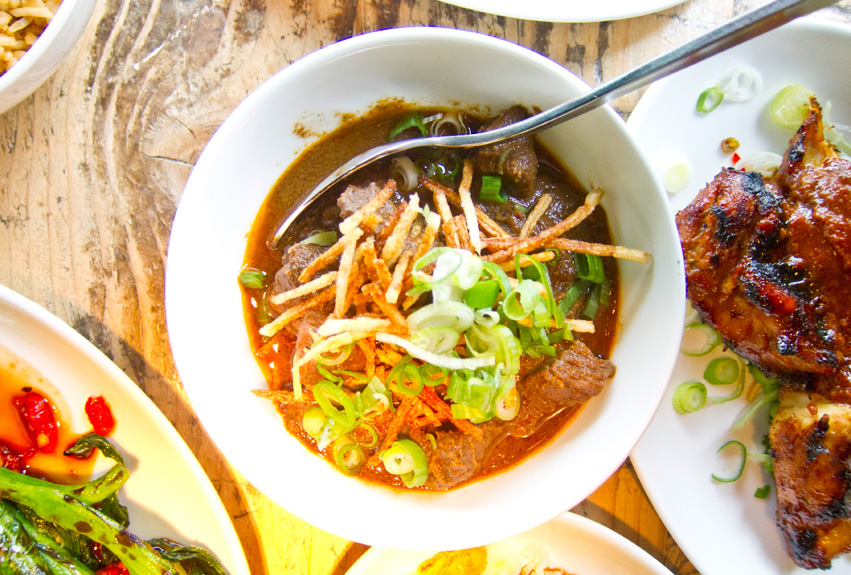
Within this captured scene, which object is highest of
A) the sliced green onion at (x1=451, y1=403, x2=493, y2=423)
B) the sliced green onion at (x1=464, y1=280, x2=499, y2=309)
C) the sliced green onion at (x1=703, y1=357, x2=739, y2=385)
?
the sliced green onion at (x1=464, y1=280, x2=499, y2=309)

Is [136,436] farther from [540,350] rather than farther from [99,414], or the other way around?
[540,350]

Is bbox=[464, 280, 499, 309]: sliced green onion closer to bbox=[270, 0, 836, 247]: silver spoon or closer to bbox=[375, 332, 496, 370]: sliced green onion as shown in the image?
bbox=[375, 332, 496, 370]: sliced green onion

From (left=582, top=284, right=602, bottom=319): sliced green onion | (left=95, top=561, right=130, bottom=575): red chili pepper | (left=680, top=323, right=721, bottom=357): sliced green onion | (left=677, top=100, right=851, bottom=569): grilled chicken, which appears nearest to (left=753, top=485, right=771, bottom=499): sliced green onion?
(left=677, top=100, right=851, bottom=569): grilled chicken

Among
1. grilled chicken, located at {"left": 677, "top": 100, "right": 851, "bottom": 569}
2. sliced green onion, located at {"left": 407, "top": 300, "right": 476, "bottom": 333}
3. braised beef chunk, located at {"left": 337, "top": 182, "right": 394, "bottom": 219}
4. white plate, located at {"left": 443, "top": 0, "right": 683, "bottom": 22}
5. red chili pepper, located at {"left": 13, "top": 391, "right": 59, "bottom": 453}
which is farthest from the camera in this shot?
red chili pepper, located at {"left": 13, "top": 391, "right": 59, "bottom": 453}

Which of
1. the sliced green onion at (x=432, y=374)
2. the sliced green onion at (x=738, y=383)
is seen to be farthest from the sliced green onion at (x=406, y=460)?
the sliced green onion at (x=738, y=383)

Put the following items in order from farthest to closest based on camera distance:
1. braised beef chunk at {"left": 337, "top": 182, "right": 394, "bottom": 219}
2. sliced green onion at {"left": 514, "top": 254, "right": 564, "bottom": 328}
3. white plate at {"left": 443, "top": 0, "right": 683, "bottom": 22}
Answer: white plate at {"left": 443, "top": 0, "right": 683, "bottom": 22} → braised beef chunk at {"left": 337, "top": 182, "right": 394, "bottom": 219} → sliced green onion at {"left": 514, "top": 254, "right": 564, "bottom": 328}

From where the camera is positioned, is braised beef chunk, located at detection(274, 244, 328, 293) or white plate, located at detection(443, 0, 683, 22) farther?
white plate, located at detection(443, 0, 683, 22)

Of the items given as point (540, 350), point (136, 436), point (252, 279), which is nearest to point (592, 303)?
point (540, 350)

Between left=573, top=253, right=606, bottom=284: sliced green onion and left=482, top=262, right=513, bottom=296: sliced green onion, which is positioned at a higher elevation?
left=482, top=262, right=513, bottom=296: sliced green onion
